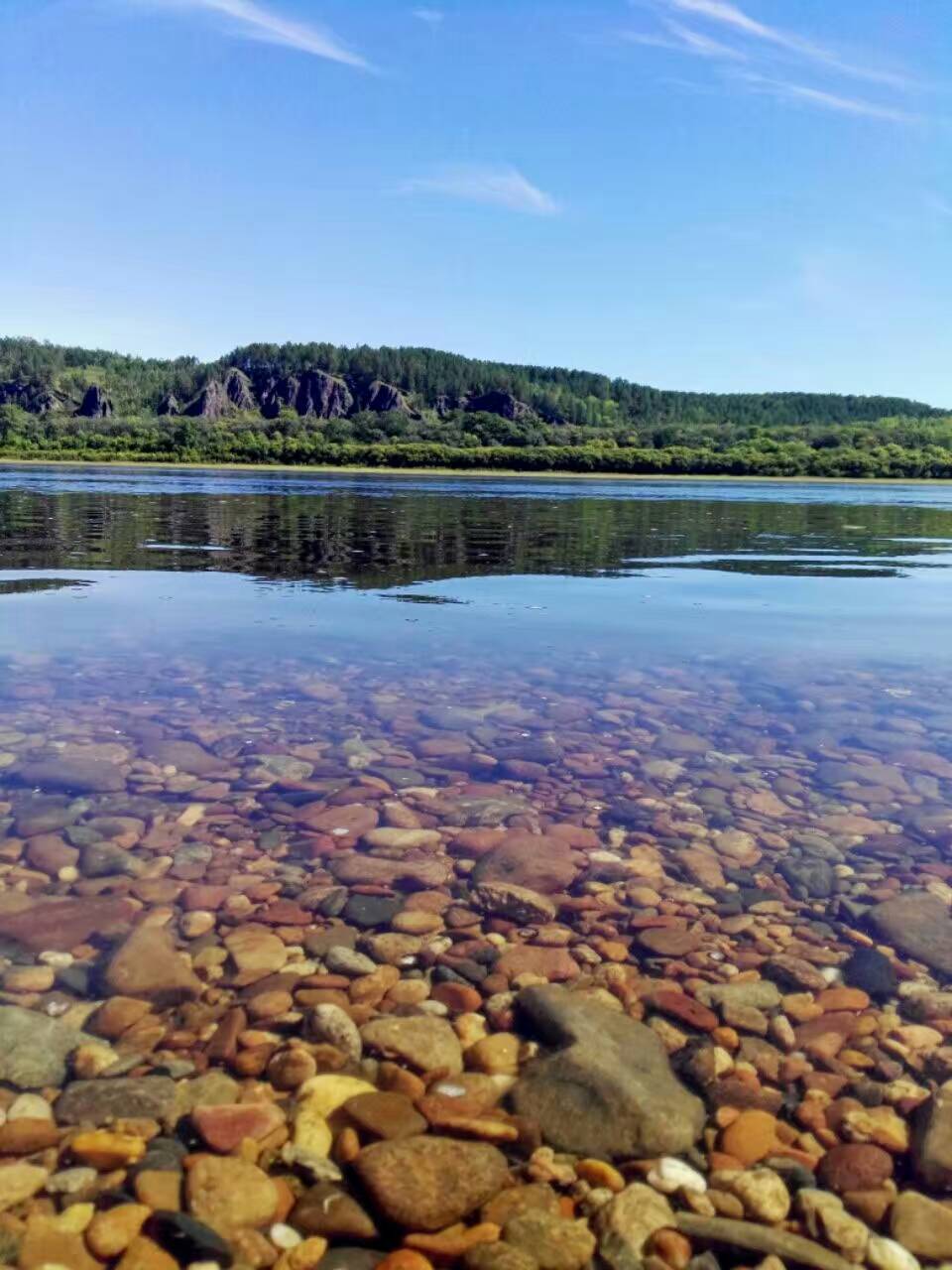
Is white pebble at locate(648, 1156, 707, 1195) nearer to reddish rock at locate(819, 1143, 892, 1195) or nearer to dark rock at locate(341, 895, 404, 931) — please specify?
reddish rock at locate(819, 1143, 892, 1195)

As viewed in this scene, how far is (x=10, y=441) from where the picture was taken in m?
156

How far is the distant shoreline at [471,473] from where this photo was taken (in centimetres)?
12619

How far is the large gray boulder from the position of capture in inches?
133

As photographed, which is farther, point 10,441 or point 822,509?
point 10,441

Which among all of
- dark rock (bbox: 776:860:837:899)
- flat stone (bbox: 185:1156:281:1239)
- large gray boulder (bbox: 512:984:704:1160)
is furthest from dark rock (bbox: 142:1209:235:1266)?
dark rock (bbox: 776:860:837:899)

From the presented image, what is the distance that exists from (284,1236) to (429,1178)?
489 millimetres

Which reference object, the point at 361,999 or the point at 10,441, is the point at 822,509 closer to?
the point at 361,999

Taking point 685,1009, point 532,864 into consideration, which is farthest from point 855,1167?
point 532,864

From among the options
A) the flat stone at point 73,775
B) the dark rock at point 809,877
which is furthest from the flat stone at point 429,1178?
the flat stone at point 73,775

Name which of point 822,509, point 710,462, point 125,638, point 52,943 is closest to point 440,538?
point 125,638

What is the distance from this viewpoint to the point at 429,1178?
3.12m

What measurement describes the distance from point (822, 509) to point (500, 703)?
170ft

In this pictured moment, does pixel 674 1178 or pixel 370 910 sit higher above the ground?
pixel 370 910

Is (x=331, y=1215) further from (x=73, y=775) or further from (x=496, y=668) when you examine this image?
(x=496, y=668)
